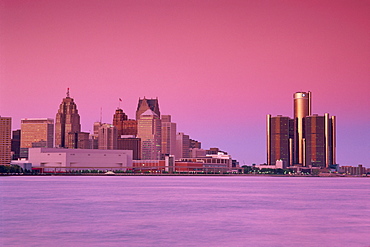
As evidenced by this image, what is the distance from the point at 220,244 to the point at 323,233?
9.24 meters

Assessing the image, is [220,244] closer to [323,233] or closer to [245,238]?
[245,238]

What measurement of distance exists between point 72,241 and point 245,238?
10.8m

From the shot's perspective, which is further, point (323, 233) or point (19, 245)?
point (323, 233)

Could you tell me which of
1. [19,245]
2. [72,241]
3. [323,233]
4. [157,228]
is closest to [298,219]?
[323,233]

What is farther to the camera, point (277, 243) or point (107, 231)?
point (107, 231)

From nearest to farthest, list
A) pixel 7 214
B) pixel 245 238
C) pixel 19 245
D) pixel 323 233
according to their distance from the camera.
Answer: pixel 19 245 → pixel 245 238 → pixel 323 233 → pixel 7 214

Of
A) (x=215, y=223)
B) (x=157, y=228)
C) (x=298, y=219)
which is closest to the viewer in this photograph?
(x=157, y=228)

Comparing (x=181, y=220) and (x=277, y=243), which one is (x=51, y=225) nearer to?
(x=181, y=220)

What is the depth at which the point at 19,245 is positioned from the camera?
114ft

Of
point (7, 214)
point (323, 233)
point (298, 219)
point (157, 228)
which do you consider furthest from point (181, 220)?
point (7, 214)

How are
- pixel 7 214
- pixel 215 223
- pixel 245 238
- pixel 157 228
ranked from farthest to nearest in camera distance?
pixel 7 214 → pixel 215 223 → pixel 157 228 → pixel 245 238

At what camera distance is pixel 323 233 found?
40938 millimetres

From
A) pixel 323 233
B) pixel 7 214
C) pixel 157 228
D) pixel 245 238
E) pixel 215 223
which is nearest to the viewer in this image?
pixel 245 238

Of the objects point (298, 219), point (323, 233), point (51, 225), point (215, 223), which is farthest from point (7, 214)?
point (323, 233)
